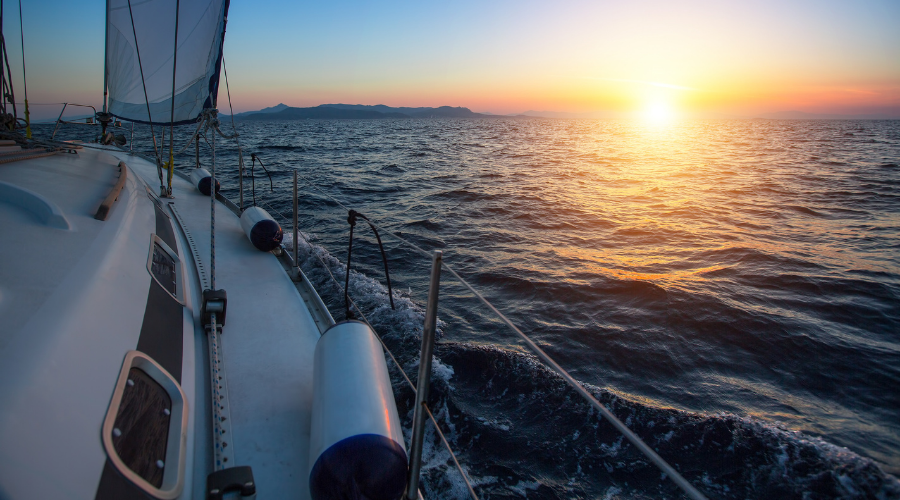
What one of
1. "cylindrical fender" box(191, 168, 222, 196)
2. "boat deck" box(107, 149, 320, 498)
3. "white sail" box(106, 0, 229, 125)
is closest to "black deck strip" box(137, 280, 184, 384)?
"boat deck" box(107, 149, 320, 498)

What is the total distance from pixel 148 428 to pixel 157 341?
0.65 m

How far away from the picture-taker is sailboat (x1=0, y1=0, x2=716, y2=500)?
1430 mm

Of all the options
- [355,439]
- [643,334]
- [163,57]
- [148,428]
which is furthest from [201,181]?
[643,334]

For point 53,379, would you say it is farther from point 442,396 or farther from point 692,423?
point 692,423

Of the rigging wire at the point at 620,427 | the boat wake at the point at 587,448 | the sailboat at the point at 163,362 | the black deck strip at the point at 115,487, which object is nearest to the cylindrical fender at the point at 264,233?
the sailboat at the point at 163,362

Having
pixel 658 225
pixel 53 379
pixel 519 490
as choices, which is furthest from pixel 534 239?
pixel 53 379

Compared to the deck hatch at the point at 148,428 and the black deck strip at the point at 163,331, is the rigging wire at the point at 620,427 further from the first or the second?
the black deck strip at the point at 163,331

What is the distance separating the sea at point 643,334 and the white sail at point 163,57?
502 millimetres

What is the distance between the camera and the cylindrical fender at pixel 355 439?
184cm

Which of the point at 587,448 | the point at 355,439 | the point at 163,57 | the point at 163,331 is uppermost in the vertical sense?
the point at 163,57

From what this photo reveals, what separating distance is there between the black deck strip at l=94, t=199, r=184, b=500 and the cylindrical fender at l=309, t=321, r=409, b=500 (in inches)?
25.0

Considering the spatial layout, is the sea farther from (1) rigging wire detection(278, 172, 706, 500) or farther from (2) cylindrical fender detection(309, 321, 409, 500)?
(1) rigging wire detection(278, 172, 706, 500)

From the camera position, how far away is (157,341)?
2373mm

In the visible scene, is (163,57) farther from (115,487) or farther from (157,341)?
(115,487)
